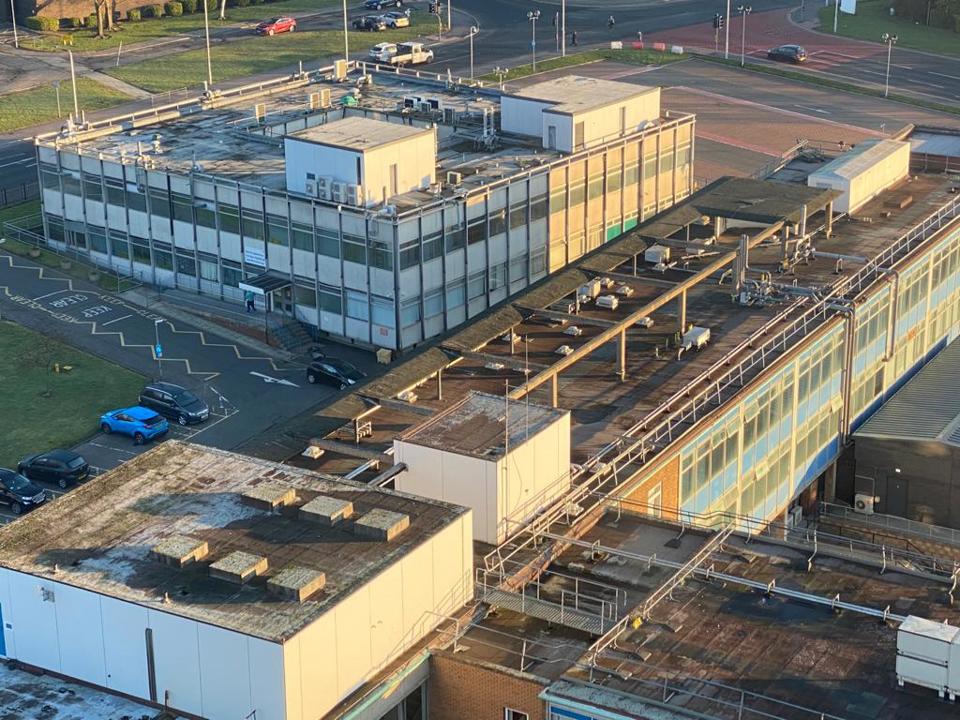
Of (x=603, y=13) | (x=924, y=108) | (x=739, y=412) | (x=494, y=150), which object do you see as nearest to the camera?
(x=739, y=412)

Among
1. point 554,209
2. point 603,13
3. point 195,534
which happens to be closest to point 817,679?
point 195,534

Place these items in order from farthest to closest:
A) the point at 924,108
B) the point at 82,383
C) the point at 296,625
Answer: the point at 924,108, the point at 82,383, the point at 296,625

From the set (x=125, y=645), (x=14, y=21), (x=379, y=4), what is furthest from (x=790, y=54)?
(x=125, y=645)

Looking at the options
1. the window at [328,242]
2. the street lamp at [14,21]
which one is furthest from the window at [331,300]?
the street lamp at [14,21]

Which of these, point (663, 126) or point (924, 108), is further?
point (924, 108)

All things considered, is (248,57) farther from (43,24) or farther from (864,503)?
(864,503)

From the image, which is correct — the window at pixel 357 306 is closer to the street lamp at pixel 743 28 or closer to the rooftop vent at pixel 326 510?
the rooftop vent at pixel 326 510

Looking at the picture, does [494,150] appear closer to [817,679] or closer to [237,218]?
[237,218]

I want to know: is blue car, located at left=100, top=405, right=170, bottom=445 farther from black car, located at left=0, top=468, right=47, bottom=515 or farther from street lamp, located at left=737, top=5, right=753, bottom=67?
street lamp, located at left=737, top=5, right=753, bottom=67
